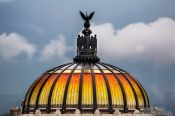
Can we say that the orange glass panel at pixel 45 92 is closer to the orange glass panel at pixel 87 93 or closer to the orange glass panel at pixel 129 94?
the orange glass panel at pixel 87 93

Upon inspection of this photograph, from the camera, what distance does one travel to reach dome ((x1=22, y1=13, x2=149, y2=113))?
55.4 metres

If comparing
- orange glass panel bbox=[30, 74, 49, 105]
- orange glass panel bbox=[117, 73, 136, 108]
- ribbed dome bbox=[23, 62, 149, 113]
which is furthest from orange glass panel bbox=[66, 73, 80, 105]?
orange glass panel bbox=[117, 73, 136, 108]

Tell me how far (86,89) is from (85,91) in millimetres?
235

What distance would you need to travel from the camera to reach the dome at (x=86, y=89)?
55406 millimetres

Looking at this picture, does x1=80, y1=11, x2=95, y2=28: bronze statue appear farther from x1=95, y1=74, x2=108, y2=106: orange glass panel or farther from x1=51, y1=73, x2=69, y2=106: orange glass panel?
x1=95, y1=74, x2=108, y2=106: orange glass panel

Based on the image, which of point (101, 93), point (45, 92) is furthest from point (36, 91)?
point (101, 93)

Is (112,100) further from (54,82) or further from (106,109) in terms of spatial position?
(54,82)

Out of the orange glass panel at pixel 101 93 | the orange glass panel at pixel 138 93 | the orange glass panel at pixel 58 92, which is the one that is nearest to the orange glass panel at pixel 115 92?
the orange glass panel at pixel 101 93

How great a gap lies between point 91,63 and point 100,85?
16.8 feet

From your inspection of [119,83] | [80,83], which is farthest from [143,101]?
[80,83]

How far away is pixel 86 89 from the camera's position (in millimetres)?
55688

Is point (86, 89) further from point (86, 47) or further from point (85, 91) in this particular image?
point (86, 47)

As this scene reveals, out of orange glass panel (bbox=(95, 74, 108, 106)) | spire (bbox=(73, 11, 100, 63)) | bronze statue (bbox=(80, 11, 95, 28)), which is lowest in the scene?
orange glass panel (bbox=(95, 74, 108, 106))

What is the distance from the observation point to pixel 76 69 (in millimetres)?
58688
